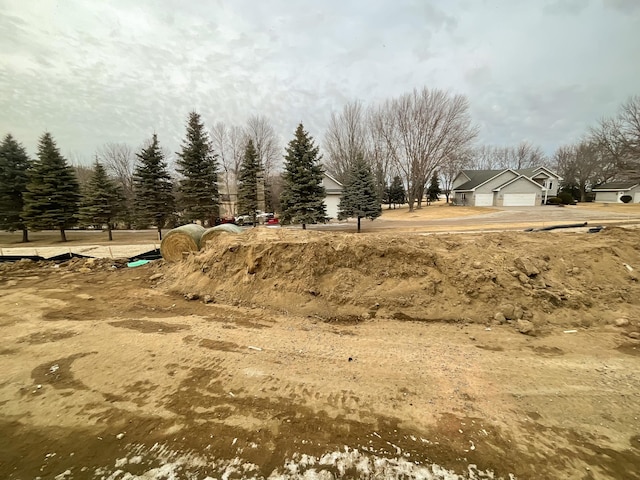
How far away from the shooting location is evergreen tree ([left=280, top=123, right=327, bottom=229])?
22703 millimetres

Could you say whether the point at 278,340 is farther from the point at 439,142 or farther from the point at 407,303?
the point at 439,142

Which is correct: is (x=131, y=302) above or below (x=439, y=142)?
below

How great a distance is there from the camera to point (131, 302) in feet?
24.6

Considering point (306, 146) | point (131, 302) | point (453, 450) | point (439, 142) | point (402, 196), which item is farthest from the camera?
point (402, 196)

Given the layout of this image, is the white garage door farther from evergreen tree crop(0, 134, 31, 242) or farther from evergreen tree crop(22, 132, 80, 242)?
evergreen tree crop(0, 134, 31, 242)

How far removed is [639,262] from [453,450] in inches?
371

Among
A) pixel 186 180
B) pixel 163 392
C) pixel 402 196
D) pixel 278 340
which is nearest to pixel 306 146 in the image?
pixel 186 180

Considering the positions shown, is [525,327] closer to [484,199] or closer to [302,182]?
[302,182]

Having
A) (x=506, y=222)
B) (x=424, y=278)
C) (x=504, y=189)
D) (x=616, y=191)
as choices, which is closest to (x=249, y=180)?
(x=424, y=278)

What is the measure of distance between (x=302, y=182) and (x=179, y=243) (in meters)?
13.8

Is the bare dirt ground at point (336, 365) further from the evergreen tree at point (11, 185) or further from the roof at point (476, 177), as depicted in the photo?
the roof at point (476, 177)

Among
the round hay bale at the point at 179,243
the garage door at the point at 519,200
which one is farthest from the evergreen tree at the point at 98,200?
the garage door at the point at 519,200

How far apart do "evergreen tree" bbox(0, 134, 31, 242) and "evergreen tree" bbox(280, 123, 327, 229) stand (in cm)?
2275

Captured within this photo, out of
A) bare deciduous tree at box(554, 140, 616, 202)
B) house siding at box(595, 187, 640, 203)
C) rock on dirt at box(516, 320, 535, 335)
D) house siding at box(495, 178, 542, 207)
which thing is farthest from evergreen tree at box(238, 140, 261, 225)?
house siding at box(595, 187, 640, 203)
